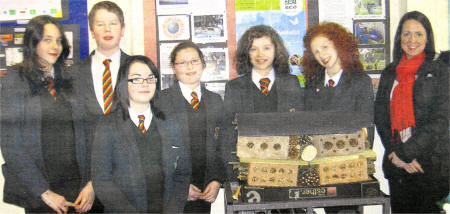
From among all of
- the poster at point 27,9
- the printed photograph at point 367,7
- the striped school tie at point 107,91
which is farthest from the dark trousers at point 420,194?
the poster at point 27,9

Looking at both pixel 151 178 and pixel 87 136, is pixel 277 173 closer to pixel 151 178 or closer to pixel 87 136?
pixel 151 178

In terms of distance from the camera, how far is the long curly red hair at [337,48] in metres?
2.08

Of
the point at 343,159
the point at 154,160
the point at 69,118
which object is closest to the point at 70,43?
the point at 69,118

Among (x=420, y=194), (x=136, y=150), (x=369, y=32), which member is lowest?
(x=420, y=194)

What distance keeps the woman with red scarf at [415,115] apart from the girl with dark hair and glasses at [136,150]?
1227 mm

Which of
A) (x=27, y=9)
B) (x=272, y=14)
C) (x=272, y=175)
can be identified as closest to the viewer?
(x=272, y=175)

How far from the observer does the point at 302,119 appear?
1.98 m

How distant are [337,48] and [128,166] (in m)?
1.32

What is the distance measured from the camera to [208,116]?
2066mm

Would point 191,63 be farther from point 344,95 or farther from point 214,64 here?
point 344,95

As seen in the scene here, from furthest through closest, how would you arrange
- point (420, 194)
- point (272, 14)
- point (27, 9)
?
point (420, 194) < point (272, 14) < point (27, 9)

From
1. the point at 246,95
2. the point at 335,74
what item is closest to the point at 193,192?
the point at 246,95

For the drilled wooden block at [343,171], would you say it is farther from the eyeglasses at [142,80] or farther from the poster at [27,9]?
the poster at [27,9]

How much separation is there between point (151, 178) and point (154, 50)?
69 centimetres
